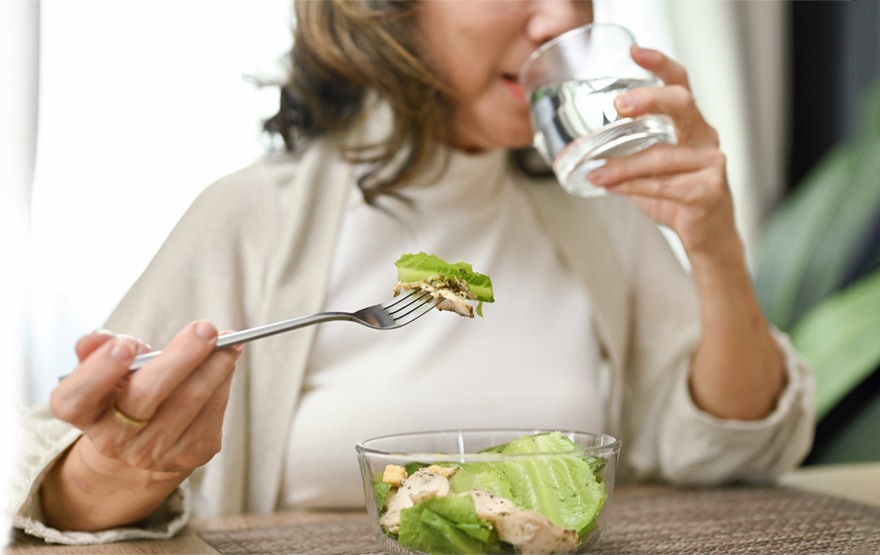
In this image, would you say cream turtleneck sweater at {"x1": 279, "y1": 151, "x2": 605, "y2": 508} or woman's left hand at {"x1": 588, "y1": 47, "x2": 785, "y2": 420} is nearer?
woman's left hand at {"x1": 588, "y1": 47, "x2": 785, "y2": 420}

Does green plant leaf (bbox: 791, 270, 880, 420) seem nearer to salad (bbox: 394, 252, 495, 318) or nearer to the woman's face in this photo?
the woman's face

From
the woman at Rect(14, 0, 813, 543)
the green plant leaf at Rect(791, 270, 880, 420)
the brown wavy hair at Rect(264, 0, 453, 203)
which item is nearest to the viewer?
the woman at Rect(14, 0, 813, 543)

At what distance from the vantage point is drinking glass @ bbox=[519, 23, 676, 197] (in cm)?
82

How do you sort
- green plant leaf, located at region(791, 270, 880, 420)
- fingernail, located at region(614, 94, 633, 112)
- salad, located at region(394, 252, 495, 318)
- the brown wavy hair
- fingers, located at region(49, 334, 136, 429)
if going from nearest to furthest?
fingers, located at region(49, 334, 136, 429)
salad, located at region(394, 252, 495, 318)
fingernail, located at region(614, 94, 633, 112)
the brown wavy hair
green plant leaf, located at region(791, 270, 880, 420)

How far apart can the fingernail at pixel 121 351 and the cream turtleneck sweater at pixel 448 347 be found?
0.44m

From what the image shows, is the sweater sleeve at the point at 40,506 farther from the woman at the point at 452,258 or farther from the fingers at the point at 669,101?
the fingers at the point at 669,101

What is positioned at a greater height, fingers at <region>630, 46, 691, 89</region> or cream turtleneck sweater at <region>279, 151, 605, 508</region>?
fingers at <region>630, 46, 691, 89</region>

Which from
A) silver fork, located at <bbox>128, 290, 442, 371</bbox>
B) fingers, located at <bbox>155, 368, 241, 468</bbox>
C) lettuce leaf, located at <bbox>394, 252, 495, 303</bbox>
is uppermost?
lettuce leaf, located at <bbox>394, 252, 495, 303</bbox>

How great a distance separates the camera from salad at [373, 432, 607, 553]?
0.54m

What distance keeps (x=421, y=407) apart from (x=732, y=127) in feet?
4.07

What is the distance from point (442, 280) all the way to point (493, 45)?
42 cm

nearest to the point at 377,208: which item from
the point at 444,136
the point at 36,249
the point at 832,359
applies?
the point at 444,136

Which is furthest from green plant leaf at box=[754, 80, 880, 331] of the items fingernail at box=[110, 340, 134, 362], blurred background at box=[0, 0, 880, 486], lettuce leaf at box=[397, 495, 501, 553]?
fingernail at box=[110, 340, 134, 362]

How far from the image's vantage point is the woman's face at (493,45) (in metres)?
0.97
